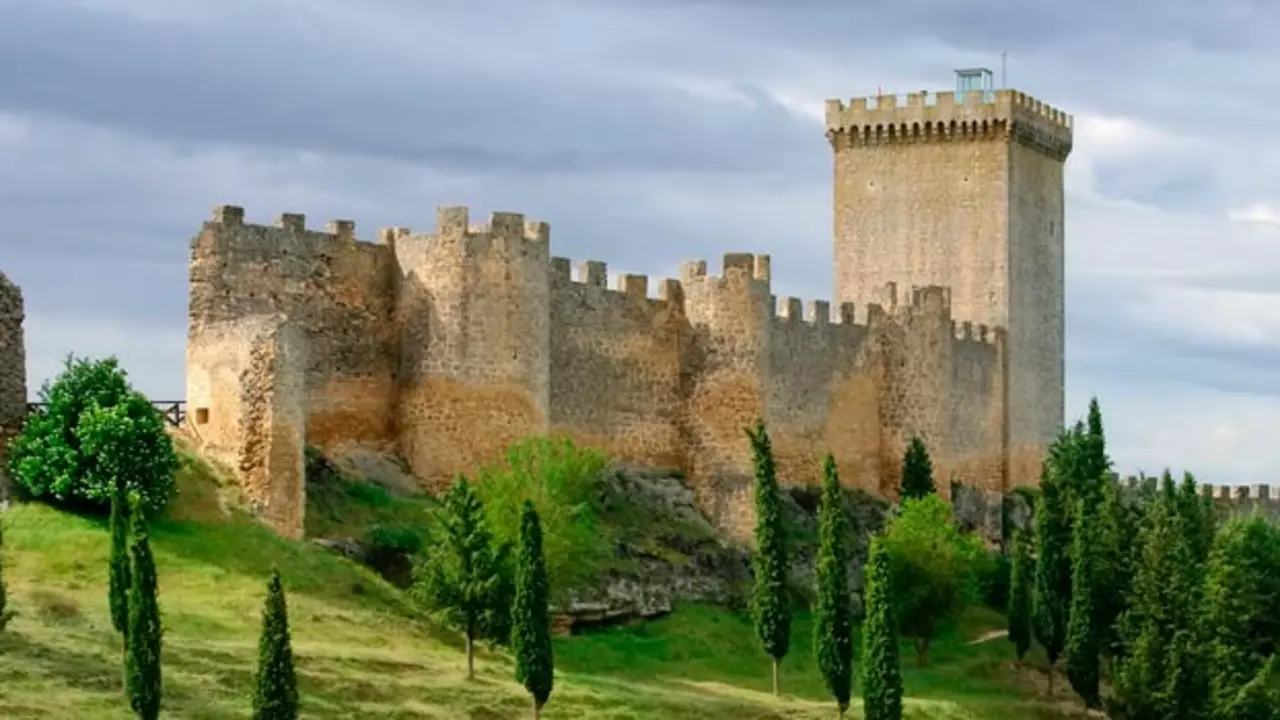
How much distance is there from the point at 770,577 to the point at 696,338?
9.55 metres

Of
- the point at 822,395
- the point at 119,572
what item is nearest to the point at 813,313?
the point at 822,395

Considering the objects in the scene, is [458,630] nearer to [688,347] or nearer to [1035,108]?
[688,347]

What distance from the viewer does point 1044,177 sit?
6719 cm

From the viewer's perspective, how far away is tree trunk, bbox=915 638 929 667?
52.5 m

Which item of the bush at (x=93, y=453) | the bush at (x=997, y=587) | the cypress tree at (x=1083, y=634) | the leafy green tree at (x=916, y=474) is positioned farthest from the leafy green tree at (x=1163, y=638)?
the bush at (x=93, y=453)

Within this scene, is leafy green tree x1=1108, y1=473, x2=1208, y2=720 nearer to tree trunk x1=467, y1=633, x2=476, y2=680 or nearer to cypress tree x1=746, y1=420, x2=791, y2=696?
cypress tree x1=746, y1=420, x2=791, y2=696

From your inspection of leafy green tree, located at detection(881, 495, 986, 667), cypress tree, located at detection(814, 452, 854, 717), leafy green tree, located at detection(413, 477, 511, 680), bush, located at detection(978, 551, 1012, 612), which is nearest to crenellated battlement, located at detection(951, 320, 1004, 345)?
bush, located at detection(978, 551, 1012, 612)

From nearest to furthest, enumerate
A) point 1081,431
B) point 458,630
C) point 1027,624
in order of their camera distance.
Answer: point 458,630
point 1027,624
point 1081,431

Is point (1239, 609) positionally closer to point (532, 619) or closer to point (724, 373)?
point (724, 373)

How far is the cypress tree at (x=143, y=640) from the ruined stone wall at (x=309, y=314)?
9089mm

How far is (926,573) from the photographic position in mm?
52969

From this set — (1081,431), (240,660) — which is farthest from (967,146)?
(240,660)

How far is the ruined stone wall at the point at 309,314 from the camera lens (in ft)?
150

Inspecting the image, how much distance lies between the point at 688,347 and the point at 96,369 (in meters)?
14.1
